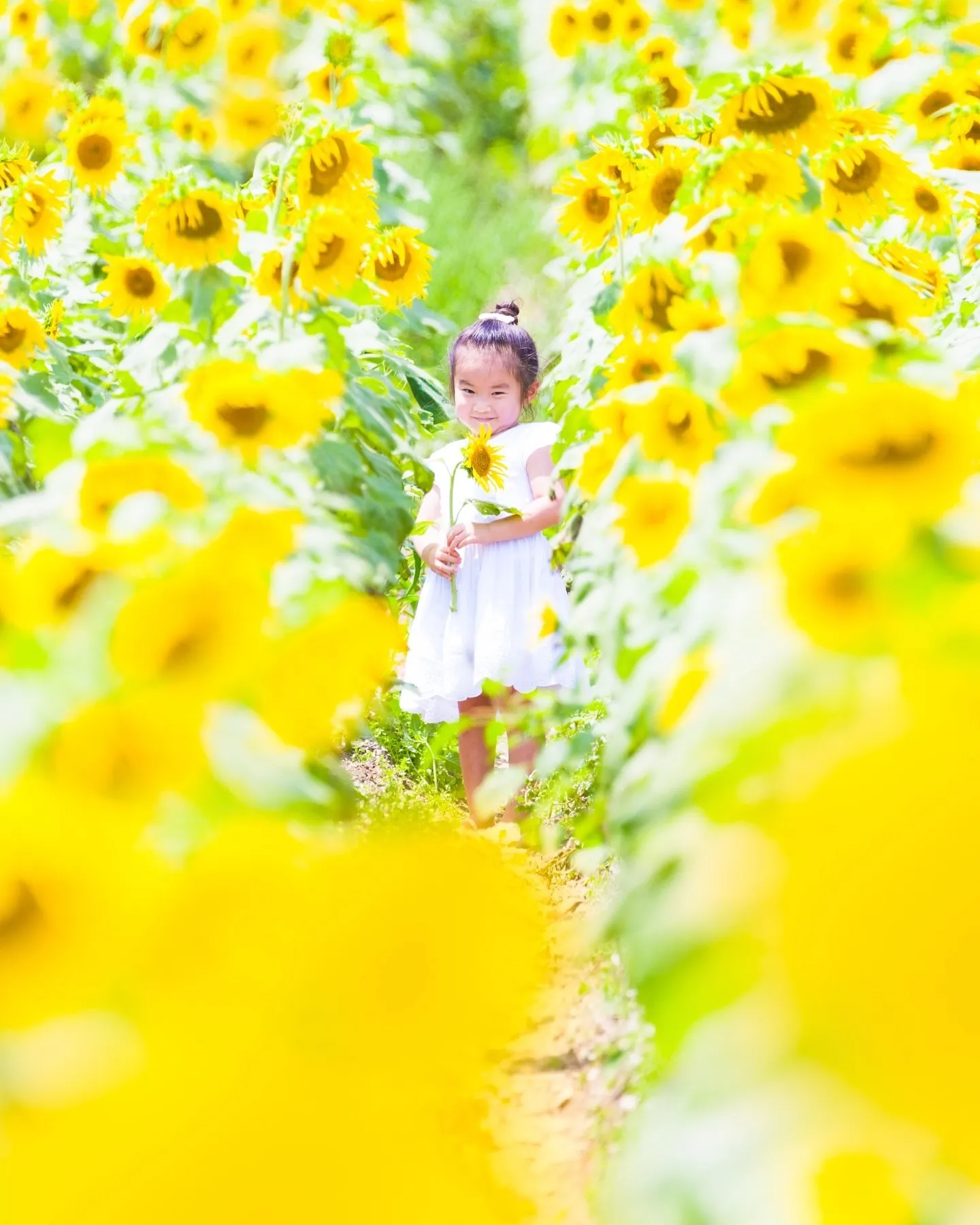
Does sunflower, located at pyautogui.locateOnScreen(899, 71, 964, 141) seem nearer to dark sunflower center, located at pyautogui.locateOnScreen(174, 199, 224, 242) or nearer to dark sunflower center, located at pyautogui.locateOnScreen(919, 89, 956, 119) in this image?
dark sunflower center, located at pyautogui.locateOnScreen(919, 89, 956, 119)

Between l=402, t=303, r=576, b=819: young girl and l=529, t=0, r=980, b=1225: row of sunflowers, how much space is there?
670 mm

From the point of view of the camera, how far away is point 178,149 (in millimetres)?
2977

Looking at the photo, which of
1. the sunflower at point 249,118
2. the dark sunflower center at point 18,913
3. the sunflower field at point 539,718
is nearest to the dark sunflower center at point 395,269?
the sunflower field at point 539,718

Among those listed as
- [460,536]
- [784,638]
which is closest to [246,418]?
[784,638]

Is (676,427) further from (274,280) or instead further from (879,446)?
(274,280)

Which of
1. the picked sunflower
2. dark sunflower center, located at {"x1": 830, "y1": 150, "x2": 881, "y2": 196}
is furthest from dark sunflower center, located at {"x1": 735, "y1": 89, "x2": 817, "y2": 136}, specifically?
the picked sunflower

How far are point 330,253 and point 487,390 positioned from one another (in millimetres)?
1118

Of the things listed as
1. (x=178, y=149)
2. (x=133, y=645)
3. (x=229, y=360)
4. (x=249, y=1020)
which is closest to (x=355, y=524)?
(x=229, y=360)

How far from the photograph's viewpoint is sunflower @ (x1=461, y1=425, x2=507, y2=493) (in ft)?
8.01

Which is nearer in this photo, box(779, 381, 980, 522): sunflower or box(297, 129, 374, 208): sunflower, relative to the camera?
box(779, 381, 980, 522): sunflower

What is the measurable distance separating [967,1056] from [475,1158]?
5.5 inches

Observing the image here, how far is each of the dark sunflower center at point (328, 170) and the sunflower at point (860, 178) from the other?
677mm

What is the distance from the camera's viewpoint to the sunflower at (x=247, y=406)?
131cm

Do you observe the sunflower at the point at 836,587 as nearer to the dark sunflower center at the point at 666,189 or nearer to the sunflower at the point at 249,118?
the dark sunflower center at the point at 666,189
